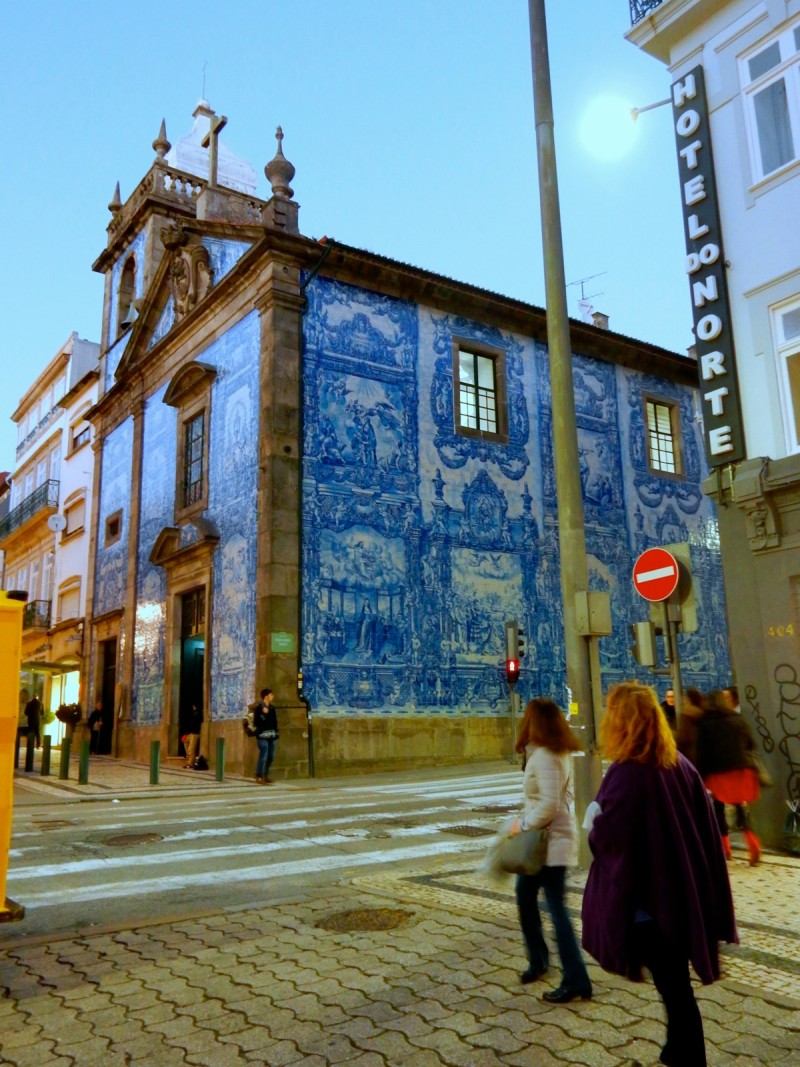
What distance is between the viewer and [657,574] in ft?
26.8

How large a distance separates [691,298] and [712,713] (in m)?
5.08

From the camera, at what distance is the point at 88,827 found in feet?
35.2

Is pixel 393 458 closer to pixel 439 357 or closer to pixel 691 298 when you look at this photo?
pixel 439 357

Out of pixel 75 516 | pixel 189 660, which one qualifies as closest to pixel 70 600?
pixel 75 516

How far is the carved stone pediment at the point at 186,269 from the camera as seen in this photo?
75.9ft

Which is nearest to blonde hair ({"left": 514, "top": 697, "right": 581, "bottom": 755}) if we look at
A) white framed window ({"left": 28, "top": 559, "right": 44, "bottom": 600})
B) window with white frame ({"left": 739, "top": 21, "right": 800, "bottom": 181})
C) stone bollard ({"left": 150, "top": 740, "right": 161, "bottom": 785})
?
window with white frame ({"left": 739, "top": 21, "right": 800, "bottom": 181})

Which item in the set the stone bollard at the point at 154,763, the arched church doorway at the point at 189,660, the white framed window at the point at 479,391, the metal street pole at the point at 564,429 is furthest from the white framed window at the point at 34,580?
the metal street pole at the point at 564,429

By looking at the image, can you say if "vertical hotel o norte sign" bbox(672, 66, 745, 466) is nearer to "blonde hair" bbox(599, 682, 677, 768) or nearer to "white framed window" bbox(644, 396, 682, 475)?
"blonde hair" bbox(599, 682, 677, 768)

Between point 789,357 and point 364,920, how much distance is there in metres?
7.24

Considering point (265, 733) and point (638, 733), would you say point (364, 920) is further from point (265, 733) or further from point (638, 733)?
point (265, 733)

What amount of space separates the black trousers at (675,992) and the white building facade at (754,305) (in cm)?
614

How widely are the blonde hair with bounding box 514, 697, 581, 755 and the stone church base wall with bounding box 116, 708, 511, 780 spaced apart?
1340 centimetres

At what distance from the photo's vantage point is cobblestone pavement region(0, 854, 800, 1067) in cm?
378

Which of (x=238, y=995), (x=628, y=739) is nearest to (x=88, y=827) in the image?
(x=238, y=995)
